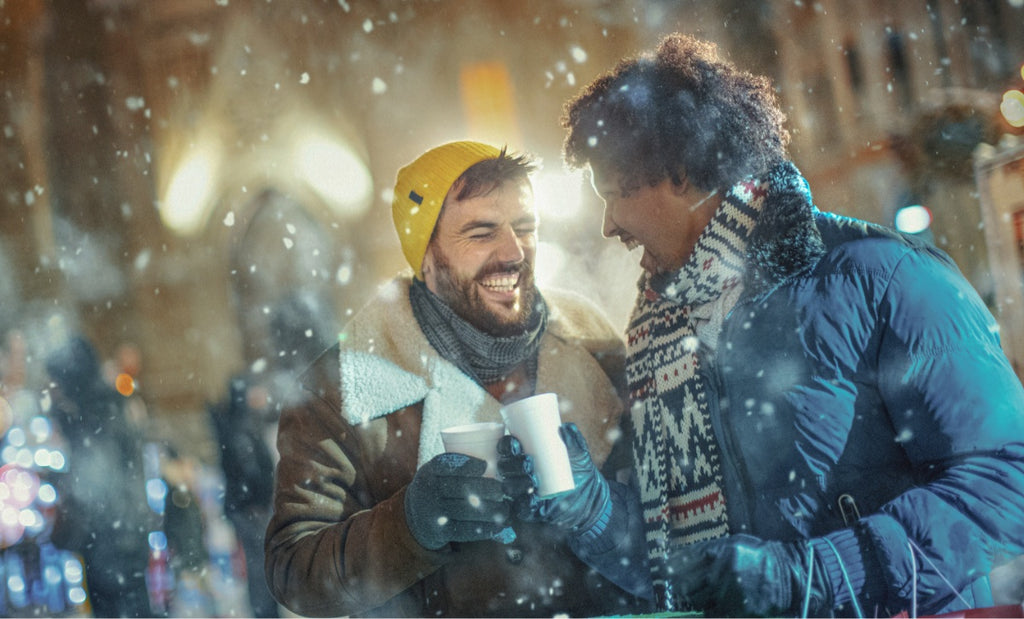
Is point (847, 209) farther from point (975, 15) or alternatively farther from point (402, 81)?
point (402, 81)

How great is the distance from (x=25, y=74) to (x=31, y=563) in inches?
40.1

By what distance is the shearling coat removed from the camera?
3.45 feet

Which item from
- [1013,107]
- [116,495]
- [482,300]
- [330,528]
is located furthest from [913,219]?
[116,495]

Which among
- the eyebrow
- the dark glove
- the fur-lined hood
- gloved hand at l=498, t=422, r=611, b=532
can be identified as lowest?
the dark glove

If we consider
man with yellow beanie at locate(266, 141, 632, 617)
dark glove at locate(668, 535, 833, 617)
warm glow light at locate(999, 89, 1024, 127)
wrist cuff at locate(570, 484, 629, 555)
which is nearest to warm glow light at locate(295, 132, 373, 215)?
man with yellow beanie at locate(266, 141, 632, 617)

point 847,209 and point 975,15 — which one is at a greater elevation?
point 975,15


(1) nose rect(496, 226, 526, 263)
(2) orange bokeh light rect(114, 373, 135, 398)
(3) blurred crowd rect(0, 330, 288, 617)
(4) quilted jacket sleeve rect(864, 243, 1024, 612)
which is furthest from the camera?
(2) orange bokeh light rect(114, 373, 135, 398)

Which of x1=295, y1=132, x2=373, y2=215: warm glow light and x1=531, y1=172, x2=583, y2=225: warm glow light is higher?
x1=295, y1=132, x2=373, y2=215: warm glow light

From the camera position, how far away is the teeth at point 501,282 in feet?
3.62

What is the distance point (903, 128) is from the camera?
3.15ft

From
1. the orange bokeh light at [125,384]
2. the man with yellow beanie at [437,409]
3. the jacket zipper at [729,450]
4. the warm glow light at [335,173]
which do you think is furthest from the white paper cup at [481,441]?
the orange bokeh light at [125,384]

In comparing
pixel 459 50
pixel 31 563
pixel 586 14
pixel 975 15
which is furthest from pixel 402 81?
pixel 31 563

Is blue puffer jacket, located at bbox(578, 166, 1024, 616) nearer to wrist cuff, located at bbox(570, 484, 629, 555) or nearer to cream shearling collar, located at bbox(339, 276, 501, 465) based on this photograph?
wrist cuff, located at bbox(570, 484, 629, 555)

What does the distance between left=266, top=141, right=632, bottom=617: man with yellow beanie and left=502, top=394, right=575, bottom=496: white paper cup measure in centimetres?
24
